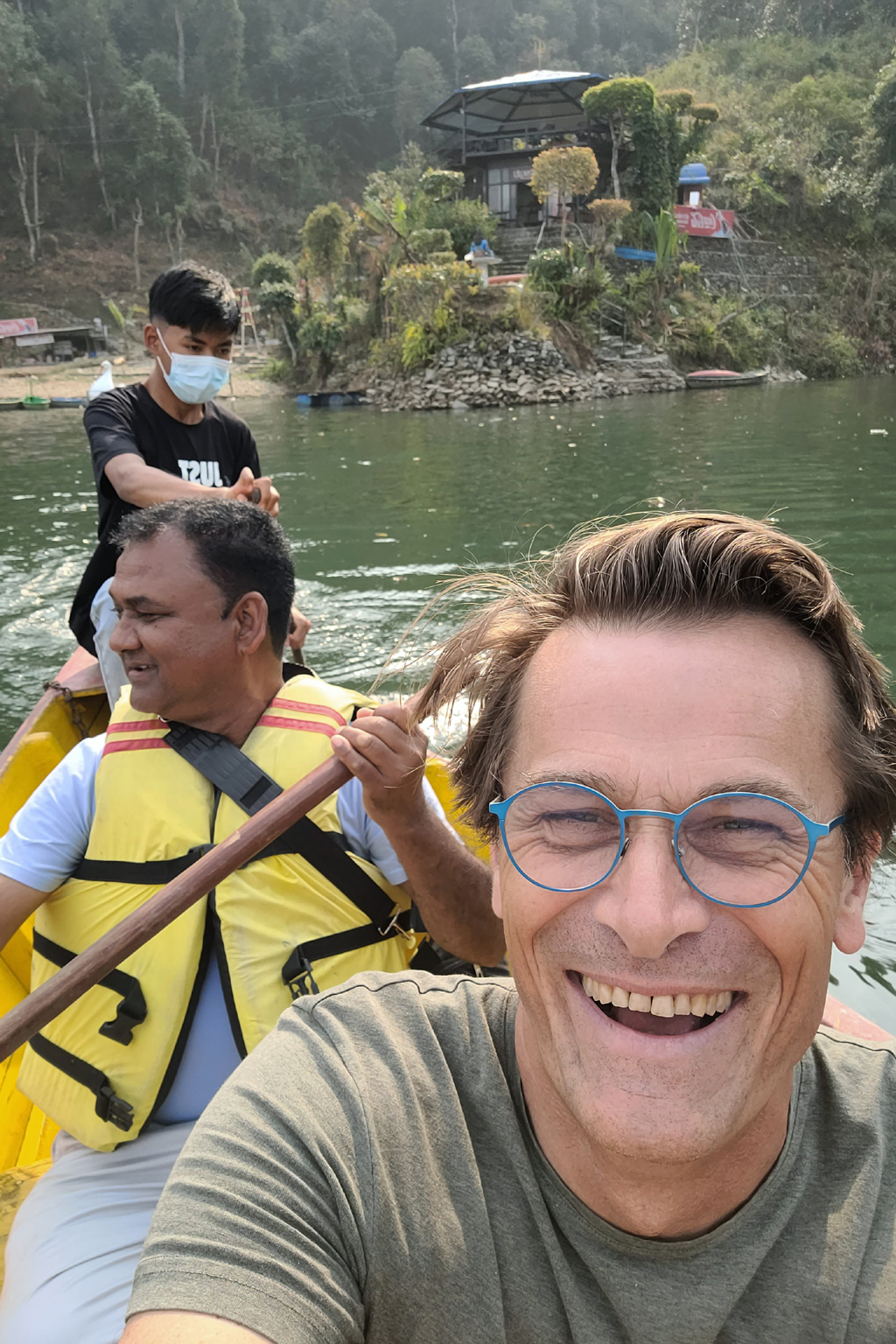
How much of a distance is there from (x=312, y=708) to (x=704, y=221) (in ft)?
104

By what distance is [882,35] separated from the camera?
4472 centimetres

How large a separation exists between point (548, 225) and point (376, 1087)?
1263 inches

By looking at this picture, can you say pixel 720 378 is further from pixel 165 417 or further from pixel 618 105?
pixel 165 417

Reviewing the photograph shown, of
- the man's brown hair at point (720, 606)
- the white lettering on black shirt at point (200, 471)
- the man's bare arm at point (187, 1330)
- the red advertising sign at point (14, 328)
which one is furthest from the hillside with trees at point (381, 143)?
the man's bare arm at point (187, 1330)

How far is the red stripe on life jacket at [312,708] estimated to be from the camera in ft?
6.27

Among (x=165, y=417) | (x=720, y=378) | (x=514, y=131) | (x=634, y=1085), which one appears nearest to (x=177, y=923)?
(x=634, y=1085)

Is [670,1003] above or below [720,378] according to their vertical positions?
above

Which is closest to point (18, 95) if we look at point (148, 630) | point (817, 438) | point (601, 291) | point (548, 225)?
point (548, 225)

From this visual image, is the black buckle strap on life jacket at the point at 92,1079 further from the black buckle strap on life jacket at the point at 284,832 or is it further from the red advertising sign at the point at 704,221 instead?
the red advertising sign at the point at 704,221

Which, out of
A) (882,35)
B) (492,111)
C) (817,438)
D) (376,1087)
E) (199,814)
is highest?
(882,35)

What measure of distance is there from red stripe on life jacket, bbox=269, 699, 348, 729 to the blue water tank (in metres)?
33.1

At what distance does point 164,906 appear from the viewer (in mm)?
1563

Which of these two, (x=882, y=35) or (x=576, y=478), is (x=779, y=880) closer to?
(x=576, y=478)

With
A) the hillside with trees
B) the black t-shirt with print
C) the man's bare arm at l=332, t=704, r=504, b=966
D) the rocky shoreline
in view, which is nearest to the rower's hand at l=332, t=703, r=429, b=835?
the man's bare arm at l=332, t=704, r=504, b=966
